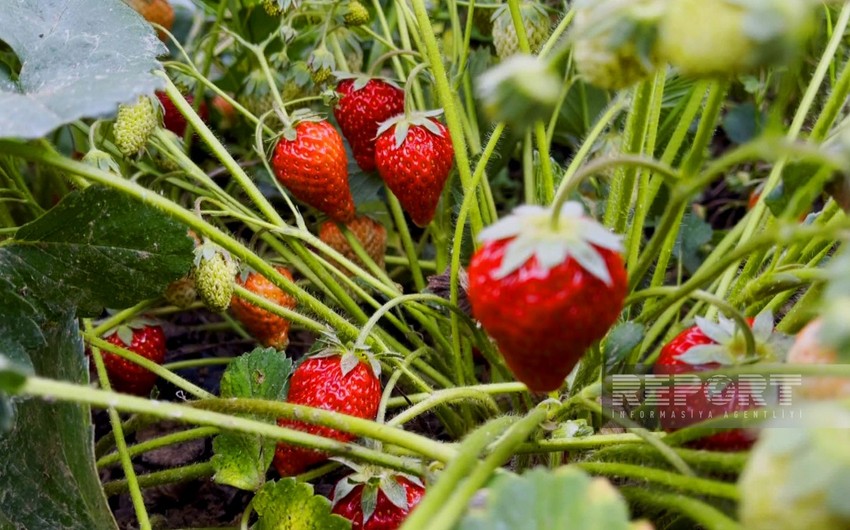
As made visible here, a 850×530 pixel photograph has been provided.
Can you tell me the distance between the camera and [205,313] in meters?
1.43

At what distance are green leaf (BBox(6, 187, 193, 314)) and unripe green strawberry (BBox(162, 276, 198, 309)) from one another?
0.76ft

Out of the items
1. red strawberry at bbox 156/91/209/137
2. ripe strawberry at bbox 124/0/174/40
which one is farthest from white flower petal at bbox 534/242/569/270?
ripe strawberry at bbox 124/0/174/40

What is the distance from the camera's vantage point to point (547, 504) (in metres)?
0.46

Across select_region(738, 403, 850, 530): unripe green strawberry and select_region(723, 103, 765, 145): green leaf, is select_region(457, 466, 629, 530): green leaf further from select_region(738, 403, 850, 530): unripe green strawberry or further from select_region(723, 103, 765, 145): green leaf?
select_region(723, 103, 765, 145): green leaf

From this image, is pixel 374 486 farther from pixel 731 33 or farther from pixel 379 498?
pixel 731 33

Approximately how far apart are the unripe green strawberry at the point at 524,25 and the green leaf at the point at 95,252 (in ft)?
1.52

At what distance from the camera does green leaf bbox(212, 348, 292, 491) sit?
0.83 m

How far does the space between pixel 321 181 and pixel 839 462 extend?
2.39 ft

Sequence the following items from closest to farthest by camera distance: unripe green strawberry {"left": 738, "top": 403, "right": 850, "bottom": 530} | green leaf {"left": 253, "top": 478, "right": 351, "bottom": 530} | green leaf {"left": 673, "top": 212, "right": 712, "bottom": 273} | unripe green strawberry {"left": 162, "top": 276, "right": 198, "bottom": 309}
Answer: unripe green strawberry {"left": 738, "top": 403, "right": 850, "bottom": 530}, green leaf {"left": 253, "top": 478, "right": 351, "bottom": 530}, unripe green strawberry {"left": 162, "top": 276, "right": 198, "bottom": 309}, green leaf {"left": 673, "top": 212, "right": 712, "bottom": 273}

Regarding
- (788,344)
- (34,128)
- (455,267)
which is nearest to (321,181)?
(455,267)

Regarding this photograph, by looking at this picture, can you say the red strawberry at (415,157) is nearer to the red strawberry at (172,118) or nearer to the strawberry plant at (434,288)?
the strawberry plant at (434,288)

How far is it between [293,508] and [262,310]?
0.31 meters

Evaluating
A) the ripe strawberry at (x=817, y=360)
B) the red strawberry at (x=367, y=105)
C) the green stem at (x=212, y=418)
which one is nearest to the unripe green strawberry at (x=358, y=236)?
the red strawberry at (x=367, y=105)

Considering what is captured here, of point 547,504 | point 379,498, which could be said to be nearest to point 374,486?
point 379,498
